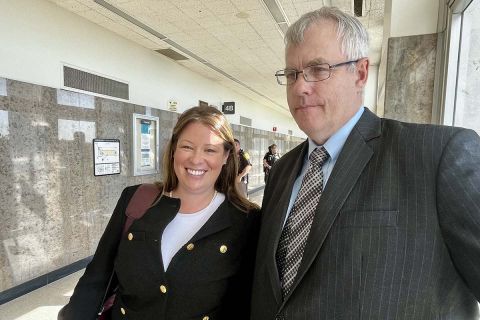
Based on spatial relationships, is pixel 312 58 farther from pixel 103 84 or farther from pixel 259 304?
pixel 103 84

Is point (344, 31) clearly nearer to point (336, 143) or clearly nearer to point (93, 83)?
point (336, 143)

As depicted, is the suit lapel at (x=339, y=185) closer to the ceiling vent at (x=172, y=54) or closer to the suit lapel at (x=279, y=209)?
the suit lapel at (x=279, y=209)

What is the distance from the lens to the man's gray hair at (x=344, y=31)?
96cm

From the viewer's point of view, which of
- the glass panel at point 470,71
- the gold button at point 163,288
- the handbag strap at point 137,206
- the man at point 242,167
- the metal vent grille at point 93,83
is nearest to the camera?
the gold button at point 163,288

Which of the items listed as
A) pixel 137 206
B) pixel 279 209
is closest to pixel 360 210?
pixel 279 209

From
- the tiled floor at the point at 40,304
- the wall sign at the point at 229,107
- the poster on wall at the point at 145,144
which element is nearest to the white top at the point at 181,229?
the tiled floor at the point at 40,304

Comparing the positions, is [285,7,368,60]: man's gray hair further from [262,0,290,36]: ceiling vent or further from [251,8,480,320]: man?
[262,0,290,36]: ceiling vent

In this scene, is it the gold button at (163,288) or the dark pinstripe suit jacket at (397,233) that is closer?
the dark pinstripe suit jacket at (397,233)

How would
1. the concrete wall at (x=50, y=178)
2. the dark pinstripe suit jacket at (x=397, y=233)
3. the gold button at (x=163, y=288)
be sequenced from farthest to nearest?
the concrete wall at (x=50, y=178) < the gold button at (x=163, y=288) < the dark pinstripe suit jacket at (x=397, y=233)

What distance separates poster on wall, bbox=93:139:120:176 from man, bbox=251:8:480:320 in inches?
149

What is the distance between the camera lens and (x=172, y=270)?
3.83ft

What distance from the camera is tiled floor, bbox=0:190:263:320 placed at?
2.97m

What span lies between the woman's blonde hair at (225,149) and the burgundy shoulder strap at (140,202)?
0.22ft

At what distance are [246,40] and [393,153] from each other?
14.4 ft
